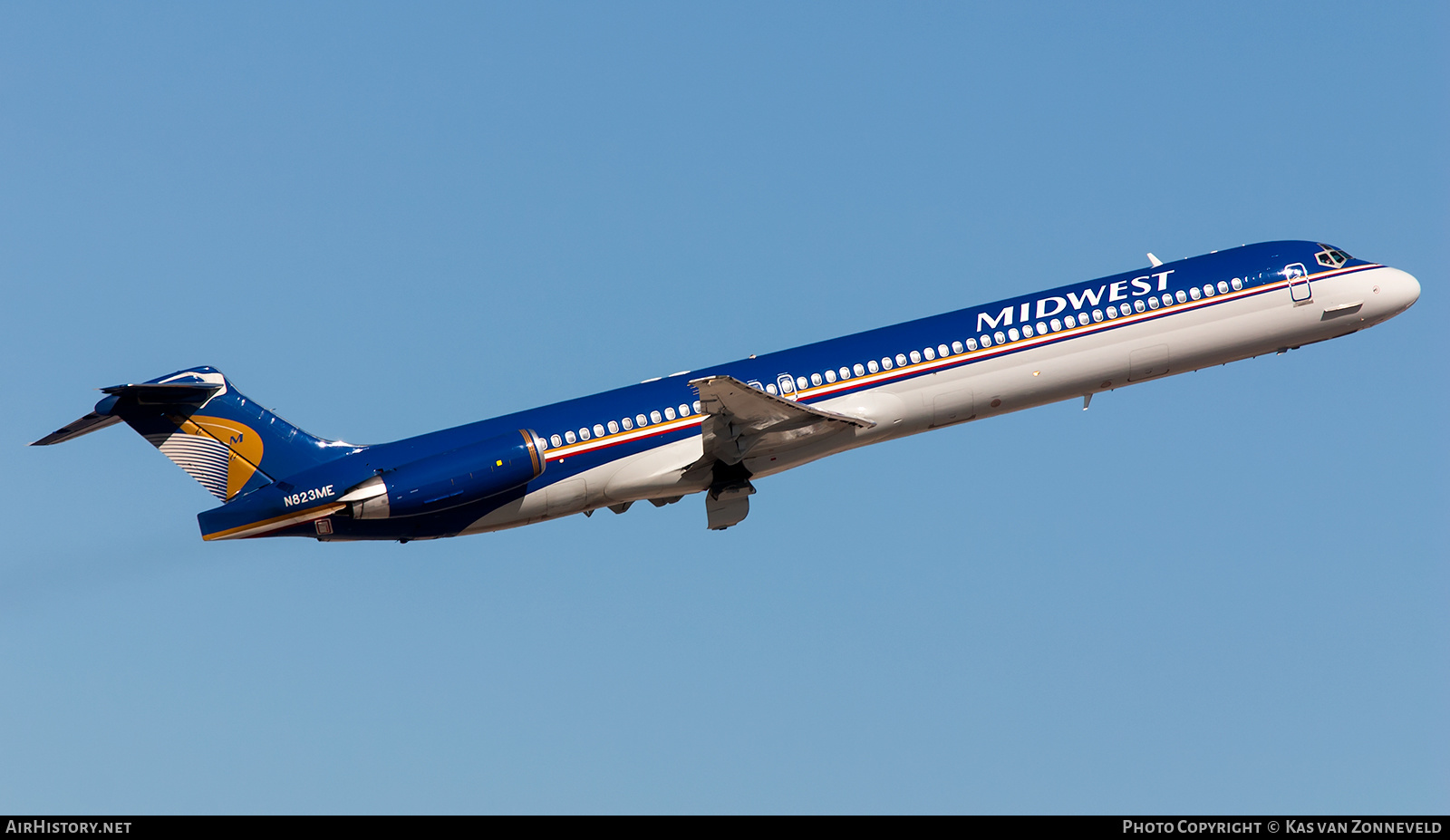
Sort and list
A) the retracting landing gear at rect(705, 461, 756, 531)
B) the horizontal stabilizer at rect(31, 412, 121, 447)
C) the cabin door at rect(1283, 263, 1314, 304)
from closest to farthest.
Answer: the horizontal stabilizer at rect(31, 412, 121, 447), the retracting landing gear at rect(705, 461, 756, 531), the cabin door at rect(1283, 263, 1314, 304)

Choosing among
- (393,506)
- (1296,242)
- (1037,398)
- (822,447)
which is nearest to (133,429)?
(393,506)

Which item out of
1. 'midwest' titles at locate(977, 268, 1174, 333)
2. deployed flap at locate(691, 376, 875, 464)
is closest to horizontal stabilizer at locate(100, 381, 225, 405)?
deployed flap at locate(691, 376, 875, 464)

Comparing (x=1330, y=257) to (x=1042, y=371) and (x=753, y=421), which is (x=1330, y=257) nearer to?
(x=1042, y=371)

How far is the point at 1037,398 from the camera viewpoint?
122 feet

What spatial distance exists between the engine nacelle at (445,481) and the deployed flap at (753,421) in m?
4.06

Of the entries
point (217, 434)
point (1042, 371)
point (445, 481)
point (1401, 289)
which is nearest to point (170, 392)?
point (217, 434)

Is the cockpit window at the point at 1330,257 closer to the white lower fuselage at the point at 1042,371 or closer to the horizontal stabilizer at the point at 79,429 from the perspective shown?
the white lower fuselage at the point at 1042,371

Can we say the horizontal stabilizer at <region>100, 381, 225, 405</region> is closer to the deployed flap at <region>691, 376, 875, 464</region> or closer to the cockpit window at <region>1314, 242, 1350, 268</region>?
the deployed flap at <region>691, 376, 875, 464</region>

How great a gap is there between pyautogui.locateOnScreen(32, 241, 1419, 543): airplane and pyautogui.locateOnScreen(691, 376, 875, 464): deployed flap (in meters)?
0.04

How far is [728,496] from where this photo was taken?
36.2m

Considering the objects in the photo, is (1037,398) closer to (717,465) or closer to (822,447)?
(822,447)

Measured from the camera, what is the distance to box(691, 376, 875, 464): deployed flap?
33219 mm

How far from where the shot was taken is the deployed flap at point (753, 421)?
1308 inches
